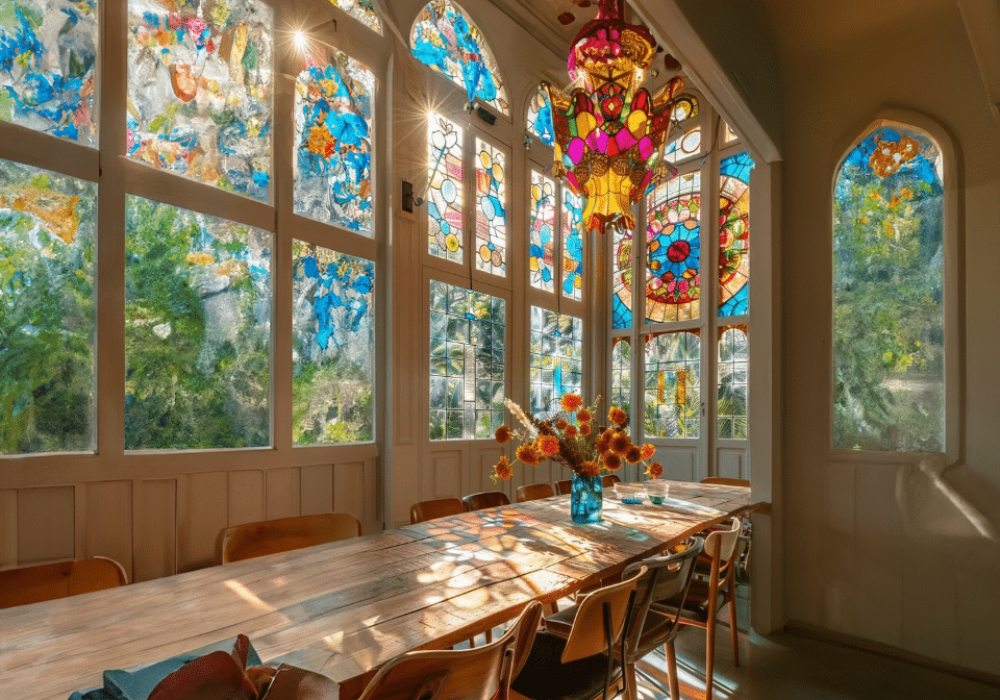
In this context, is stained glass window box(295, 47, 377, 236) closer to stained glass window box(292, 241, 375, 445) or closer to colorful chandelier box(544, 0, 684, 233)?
stained glass window box(292, 241, 375, 445)

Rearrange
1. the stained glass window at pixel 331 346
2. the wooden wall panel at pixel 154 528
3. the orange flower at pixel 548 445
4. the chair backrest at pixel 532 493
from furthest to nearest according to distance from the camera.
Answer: the stained glass window at pixel 331 346 → the chair backrest at pixel 532 493 → the wooden wall panel at pixel 154 528 → the orange flower at pixel 548 445

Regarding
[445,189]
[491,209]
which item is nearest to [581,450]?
[445,189]

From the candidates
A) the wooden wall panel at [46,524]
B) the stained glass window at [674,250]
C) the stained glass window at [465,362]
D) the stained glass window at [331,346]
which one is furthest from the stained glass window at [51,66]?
the stained glass window at [674,250]

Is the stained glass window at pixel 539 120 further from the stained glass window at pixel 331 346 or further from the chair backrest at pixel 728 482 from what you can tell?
the chair backrest at pixel 728 482

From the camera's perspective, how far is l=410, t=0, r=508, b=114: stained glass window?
5.07m

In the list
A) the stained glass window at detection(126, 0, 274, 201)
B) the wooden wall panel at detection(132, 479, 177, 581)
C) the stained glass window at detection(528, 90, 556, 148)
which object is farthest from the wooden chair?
the stained glass window at detection(528, 90, 556, 148)

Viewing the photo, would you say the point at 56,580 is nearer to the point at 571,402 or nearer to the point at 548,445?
the point at 548,445

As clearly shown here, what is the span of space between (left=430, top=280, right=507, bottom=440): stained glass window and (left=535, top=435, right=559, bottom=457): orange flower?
2577 mm

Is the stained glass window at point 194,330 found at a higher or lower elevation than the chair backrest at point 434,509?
higher

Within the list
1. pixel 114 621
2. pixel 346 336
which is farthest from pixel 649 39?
pixel 114 621

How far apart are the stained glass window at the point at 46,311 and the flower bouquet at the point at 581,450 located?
2.09 meters

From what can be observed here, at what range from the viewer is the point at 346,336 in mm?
4246

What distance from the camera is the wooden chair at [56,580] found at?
1.59 meters

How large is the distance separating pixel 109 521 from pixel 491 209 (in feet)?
13.2
